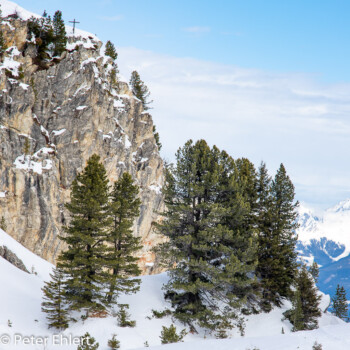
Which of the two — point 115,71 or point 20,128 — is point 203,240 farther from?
point 115,71

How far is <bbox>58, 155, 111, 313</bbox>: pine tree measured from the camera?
23062 millimetres

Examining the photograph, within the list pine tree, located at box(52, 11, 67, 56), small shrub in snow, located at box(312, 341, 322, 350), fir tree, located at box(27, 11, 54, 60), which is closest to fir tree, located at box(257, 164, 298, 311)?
small shrub in snow, located at box(312, 341, 322, 350)

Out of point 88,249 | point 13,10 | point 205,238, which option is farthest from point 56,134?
point 205,238

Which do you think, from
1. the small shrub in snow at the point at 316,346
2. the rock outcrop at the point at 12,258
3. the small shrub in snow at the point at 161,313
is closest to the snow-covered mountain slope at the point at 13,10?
the rock outcrop at the point at 12,258

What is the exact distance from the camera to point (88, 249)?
79.3 ft

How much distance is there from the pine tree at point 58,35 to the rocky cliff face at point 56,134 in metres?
1.48

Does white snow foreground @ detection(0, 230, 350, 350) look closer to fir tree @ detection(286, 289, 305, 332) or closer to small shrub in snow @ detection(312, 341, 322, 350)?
small shrub in snow @ detection(312, 341, 322, 350)

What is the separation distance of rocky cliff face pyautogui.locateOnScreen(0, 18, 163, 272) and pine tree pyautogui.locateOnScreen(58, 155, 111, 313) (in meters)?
32.4

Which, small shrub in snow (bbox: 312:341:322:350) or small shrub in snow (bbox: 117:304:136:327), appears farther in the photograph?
small shrub in snow (bbox: 117:304:136:327)

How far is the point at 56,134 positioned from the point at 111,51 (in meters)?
27.0

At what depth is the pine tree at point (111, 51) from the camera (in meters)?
75.9

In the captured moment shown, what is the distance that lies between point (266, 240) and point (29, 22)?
184ft

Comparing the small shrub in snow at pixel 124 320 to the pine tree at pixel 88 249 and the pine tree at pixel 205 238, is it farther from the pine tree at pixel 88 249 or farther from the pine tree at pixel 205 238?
the pine tree at pixel 205 238

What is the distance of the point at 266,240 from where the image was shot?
31.3 meters
